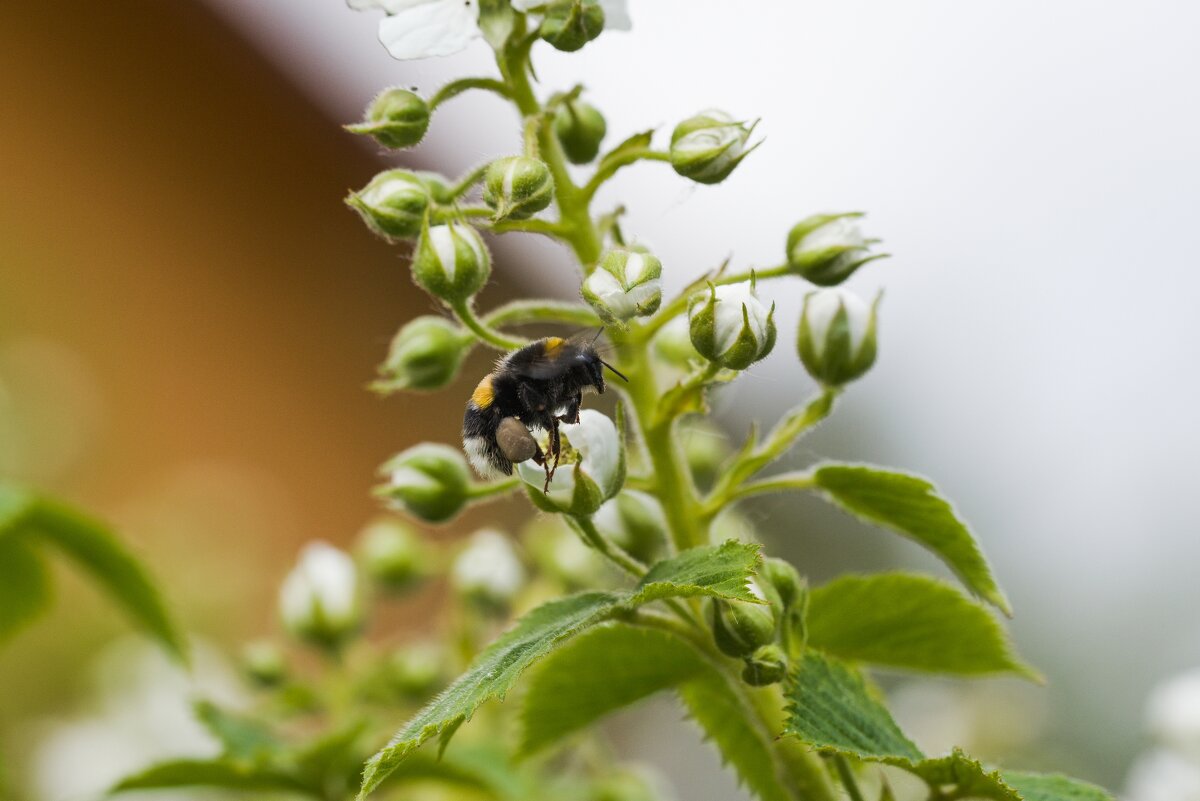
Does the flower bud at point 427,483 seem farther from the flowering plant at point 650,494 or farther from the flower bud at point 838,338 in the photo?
the flower bud at point 838,338

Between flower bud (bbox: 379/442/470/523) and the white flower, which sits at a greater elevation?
the white flower

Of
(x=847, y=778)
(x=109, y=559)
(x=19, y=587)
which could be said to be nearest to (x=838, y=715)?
(x=847, y=778)

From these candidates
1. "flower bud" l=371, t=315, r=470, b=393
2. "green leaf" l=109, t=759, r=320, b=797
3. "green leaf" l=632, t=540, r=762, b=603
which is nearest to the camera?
"green leaf" l=632, t=540, r=762, b=603

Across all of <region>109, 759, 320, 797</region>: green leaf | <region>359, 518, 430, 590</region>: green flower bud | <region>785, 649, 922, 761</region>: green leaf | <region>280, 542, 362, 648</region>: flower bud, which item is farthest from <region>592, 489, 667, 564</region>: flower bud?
<region>359, 518, 430, 590</region>: green flower bud

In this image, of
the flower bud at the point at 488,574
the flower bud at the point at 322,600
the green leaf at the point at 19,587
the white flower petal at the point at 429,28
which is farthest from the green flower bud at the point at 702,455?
the green leaf at the point at 19,587

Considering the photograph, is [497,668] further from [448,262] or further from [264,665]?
[264,665]

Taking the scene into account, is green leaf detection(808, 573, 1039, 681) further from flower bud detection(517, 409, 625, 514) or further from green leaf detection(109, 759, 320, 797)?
green leaf detection(109, 759, 320, 797)
